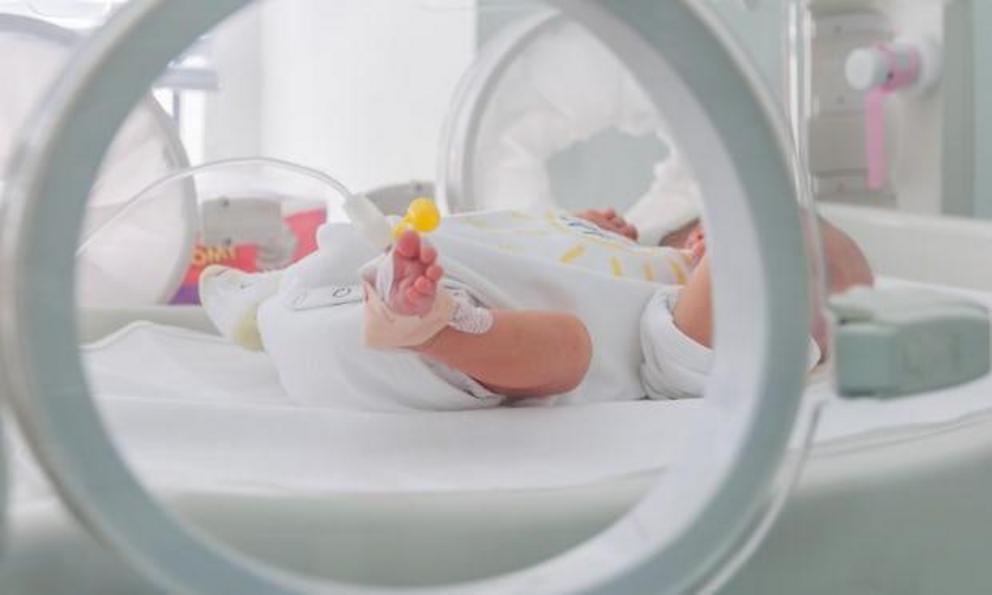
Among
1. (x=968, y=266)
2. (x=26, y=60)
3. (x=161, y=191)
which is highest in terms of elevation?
(x=26, y=60)

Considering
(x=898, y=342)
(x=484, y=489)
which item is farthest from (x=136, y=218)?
(x=898, y=342)

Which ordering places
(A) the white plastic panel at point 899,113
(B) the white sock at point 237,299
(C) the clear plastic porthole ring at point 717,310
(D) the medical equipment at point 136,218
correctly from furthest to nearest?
(A) the white plastic panel at point 899,113 → (D) the medical equipment at point 136,218 → (B) the white sock at point 237,299 → (C) the clear plastic porthole ring at point 717,310

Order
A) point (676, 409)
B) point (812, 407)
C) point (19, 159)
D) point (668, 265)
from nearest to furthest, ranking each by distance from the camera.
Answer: point (19, 159) < point (812, 407) < point (676, 409) < point (668, 265)

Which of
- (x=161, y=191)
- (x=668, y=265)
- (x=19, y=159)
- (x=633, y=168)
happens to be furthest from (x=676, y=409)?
(x=633, y=168)

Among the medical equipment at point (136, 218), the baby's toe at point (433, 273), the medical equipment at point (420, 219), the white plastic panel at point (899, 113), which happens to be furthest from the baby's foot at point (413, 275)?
the white plastic panel at point (899, 113)

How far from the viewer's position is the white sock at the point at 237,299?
1.06 m

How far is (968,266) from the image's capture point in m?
1.33

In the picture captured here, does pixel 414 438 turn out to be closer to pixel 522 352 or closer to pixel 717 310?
pixel 522 352

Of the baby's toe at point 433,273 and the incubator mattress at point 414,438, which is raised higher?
the baby's toe at point 433,273

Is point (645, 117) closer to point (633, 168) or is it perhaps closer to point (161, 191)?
point (633, 168)

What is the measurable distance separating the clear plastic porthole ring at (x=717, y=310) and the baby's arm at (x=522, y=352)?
0.84 feet

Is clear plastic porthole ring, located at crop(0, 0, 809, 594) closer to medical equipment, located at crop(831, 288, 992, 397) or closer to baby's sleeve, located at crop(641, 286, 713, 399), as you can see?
medical equipment, located at crop(831, 288, 992, 397)

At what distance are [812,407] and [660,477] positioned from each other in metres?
0.07

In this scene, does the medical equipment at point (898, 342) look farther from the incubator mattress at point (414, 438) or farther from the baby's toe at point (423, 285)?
the baby's toe at point (423, 285)
